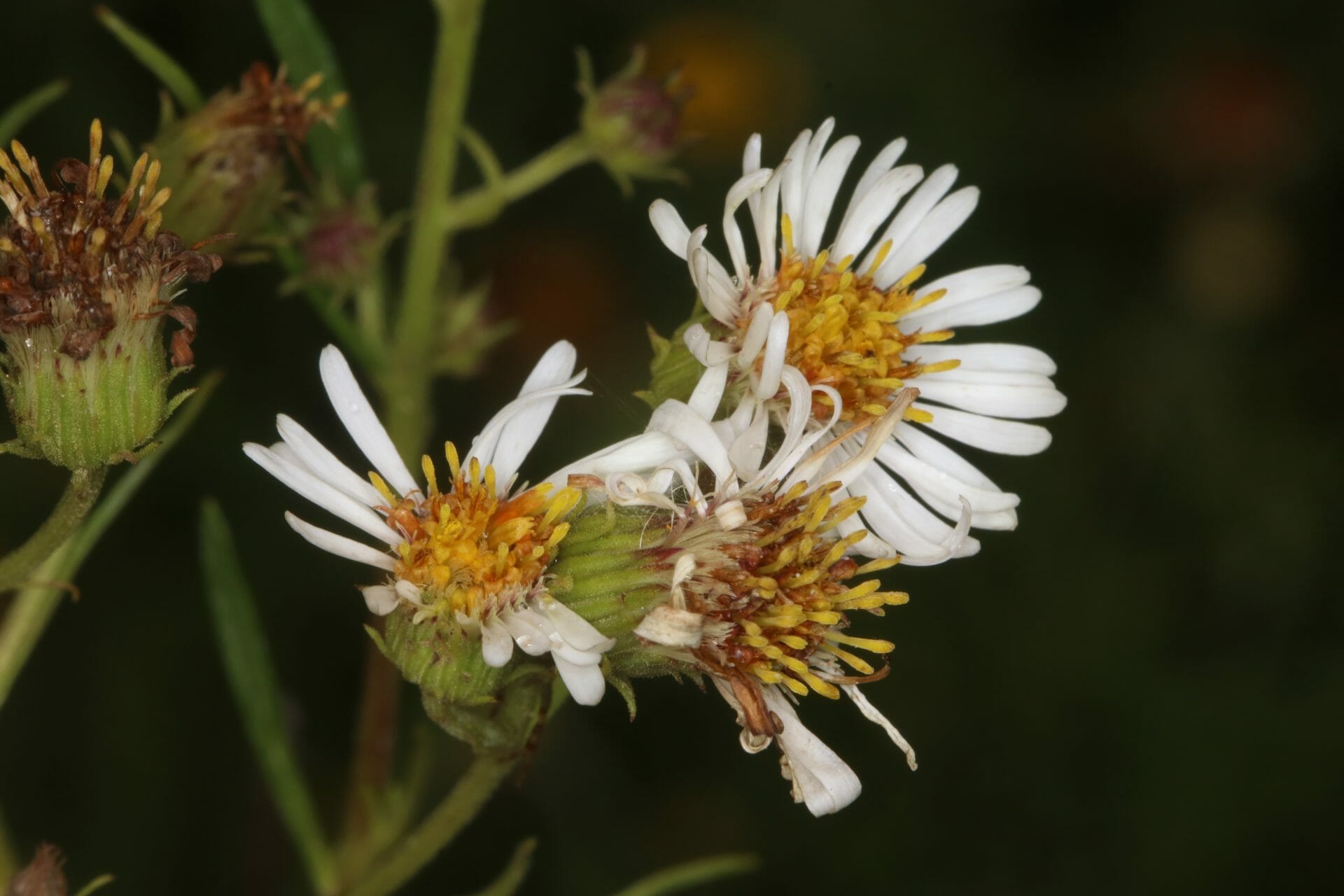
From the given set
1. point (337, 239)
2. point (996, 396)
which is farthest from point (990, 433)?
point (337, 239)

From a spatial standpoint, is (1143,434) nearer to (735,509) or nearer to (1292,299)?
(1292,299)

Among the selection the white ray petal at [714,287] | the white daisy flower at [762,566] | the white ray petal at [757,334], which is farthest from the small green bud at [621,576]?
the white ray petal at [714,287]

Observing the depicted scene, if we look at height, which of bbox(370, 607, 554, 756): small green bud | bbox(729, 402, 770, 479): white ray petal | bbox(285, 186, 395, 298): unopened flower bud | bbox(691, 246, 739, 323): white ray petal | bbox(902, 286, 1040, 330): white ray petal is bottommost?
bbox(370, 607, 554, 756): small green bud

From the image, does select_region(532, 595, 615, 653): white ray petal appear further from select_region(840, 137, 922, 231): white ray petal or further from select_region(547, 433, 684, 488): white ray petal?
select_region(840, 137, 922, 231): white ray petal

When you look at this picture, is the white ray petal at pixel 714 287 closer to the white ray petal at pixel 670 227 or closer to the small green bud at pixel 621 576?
the white ray petal at pixel 670 227

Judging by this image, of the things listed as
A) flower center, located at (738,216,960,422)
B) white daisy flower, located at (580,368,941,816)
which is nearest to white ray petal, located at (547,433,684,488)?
white daisy flower, located at (580,368,941,816)

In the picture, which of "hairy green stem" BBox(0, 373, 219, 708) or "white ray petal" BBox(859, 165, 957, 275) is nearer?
"hairy green stem" BBox(0, 373, 219, 708)

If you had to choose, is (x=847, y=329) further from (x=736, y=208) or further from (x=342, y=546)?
(x=342, y=546)
